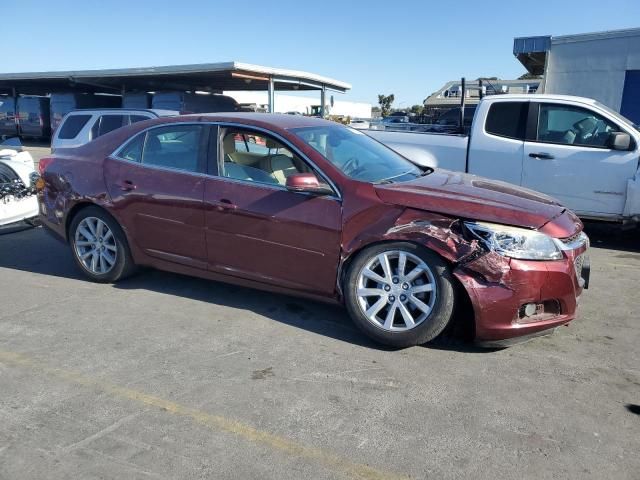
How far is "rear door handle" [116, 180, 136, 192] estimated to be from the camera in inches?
198

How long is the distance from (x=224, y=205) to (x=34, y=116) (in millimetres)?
27196

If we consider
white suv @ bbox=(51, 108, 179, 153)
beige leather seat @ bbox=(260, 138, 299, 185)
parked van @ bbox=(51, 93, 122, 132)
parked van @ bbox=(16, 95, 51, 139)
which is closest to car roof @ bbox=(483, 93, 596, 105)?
beige leather seat @ bbox=(260, 138, 299, 185)

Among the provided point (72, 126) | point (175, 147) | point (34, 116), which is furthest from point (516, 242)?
point (34, 116)

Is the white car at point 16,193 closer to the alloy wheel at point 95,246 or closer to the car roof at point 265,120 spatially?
the alloy wheel at point 95,246

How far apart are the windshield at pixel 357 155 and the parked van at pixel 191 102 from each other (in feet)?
50.0

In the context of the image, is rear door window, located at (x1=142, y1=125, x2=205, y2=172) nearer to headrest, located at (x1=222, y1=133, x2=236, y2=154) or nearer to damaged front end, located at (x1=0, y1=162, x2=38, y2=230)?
headrest, located at (x1=222, y1=133, x2=236, y2=154)

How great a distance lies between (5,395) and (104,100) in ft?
85.0

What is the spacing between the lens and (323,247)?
414cm

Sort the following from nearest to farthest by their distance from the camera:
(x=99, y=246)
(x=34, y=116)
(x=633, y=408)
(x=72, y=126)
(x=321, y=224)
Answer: (x=633, y=408) → (x=321, y=224) → (x=99, y=246) → (x=72, y=126) → (x=34, y=116)

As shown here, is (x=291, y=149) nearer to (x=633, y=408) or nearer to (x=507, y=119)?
(x=633, y=408)

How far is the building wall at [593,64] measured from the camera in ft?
45.7

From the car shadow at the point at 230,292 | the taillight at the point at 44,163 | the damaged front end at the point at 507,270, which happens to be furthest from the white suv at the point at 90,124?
the damaged front end at the point at 507,270

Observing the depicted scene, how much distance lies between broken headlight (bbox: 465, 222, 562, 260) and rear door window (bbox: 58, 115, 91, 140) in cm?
862

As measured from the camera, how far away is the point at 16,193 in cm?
738
